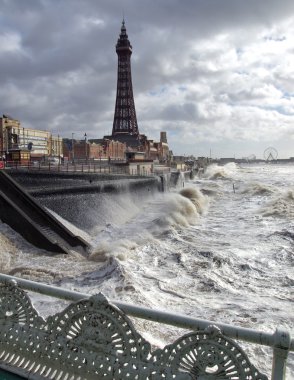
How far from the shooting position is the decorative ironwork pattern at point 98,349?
7.59 feet

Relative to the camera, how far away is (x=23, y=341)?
2.99m

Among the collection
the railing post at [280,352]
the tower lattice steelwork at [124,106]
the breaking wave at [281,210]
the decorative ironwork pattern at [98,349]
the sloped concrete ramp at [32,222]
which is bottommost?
the breaking wave at [281,210]

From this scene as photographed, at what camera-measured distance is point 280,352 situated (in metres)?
2.15

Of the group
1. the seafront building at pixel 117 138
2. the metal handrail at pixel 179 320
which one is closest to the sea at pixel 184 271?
the metal handrail at pixel 179 320

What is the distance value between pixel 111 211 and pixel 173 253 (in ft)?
31.1

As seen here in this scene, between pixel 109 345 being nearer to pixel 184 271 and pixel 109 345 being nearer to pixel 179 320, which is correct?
pixel 179 320

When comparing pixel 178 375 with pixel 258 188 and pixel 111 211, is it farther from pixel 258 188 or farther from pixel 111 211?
pixel 258 188

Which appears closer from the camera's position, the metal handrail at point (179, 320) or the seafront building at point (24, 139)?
the metal handrail at point (179, 320)

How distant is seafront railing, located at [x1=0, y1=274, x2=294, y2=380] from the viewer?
7.50ft

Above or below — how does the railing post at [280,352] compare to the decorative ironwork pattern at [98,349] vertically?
above

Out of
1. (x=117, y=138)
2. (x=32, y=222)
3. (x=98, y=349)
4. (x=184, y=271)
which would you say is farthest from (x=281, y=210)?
(x=117, y=138)

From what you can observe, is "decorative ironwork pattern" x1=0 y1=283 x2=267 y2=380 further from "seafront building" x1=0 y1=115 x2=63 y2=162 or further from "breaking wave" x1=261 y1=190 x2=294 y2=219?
"seafront building" x1=0 y1=115 x2=63 y2=162

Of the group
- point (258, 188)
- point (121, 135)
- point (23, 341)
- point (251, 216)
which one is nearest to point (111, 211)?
point (251, 216)

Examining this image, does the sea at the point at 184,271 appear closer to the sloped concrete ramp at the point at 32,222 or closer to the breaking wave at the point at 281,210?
the sloped concrete ramp at the point at 32,222
